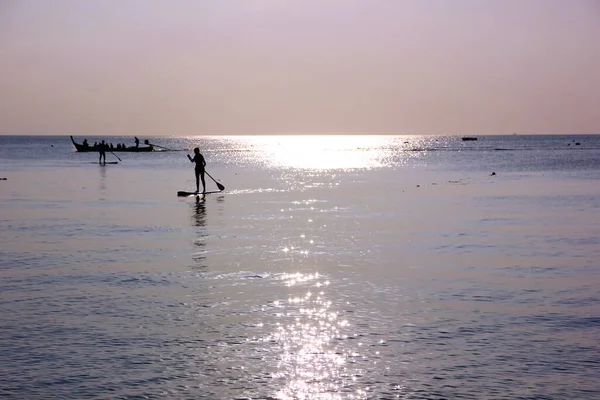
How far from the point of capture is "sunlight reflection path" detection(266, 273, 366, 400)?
27.5 feet

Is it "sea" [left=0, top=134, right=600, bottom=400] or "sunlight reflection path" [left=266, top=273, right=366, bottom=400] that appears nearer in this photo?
"sunlight reflection path" [left=266, top=273, right=366, bottom=400]

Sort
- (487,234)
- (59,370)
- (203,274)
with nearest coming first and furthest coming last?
(59,370) < (203,274) < (487,234)

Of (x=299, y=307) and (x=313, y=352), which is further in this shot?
(x=299, y=307)

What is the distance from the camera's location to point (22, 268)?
16.1 meters

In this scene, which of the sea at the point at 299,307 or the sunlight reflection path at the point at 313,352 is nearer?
the sunlight reflection path at the point at 313,352

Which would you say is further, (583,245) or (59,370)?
(583,245)

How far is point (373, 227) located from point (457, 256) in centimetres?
605

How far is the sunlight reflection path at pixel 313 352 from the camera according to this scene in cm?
837

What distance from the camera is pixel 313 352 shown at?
978 cm

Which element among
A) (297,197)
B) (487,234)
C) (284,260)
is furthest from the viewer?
(297,197)

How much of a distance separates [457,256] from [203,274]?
6.28 meters

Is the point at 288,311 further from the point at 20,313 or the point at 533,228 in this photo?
the point at 533,228

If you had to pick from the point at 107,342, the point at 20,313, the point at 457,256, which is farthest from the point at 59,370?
the point at 457,256

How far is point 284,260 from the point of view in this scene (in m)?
17.0
